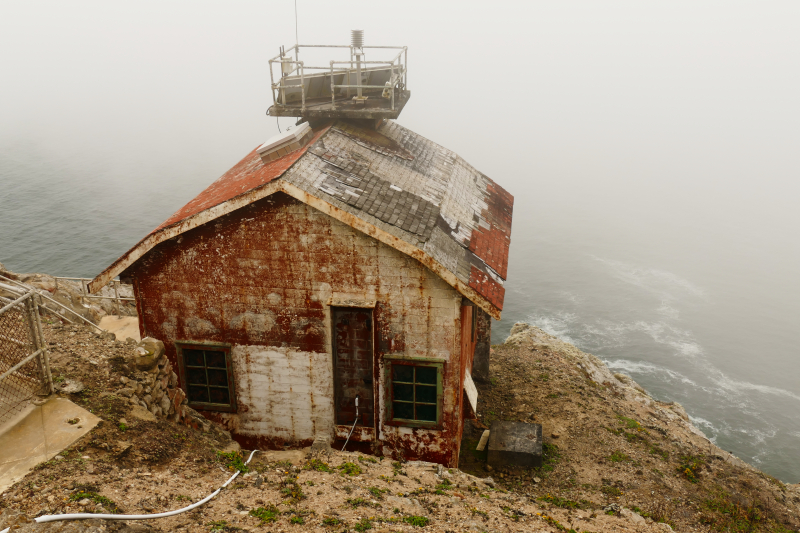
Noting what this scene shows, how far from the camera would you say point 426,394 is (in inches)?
539

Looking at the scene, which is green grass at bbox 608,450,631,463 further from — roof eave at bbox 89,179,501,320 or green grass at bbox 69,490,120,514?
green grass at bbox 69,490,120,514

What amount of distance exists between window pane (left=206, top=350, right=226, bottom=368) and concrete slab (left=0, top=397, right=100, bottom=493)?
3684 millimetres

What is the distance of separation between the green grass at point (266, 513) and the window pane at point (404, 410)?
4.66 metres

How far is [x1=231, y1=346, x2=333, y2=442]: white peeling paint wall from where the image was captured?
13.9 m

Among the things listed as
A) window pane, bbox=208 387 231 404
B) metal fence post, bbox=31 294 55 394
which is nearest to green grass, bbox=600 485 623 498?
window pane, bbox=208 387 231 404

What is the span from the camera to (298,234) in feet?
42.2

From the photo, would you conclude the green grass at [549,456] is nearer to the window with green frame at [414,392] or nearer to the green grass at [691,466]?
the green grass at [691,466]

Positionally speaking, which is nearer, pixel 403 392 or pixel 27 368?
pixel 27 368

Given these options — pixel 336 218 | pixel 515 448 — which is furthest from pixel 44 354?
pixel 515 448

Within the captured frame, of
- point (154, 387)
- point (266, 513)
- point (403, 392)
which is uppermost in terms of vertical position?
point (154, 387)

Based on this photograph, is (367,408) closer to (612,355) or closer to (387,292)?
(387,292)

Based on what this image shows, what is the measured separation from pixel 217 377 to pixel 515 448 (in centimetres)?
723

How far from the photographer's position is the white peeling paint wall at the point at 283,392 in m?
13.9

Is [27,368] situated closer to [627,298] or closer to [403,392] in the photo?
[403,392]
